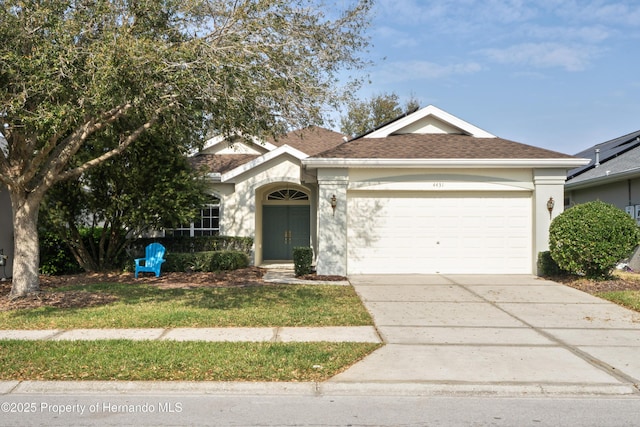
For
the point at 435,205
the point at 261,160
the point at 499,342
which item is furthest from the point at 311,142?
the point at 499,342

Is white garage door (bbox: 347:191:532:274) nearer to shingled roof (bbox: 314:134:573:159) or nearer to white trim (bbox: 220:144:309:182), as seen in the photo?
shingled roof (bbox: 314:134:573:159)

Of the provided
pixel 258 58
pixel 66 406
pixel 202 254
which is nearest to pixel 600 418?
pixel 66 406

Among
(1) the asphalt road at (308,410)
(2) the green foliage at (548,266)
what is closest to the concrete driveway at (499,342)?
(1) the asphalt road at (308,410)

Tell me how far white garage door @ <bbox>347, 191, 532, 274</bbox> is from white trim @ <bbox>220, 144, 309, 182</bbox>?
3.42m

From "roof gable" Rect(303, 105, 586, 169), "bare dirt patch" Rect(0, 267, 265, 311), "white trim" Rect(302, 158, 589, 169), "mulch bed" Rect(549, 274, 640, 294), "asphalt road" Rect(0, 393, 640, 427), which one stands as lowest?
"asphalt road" Rect(0, 393, 640, 427)

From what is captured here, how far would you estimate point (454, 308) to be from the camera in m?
9.62

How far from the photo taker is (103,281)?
13344mm

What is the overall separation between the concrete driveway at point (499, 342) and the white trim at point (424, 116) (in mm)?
5817

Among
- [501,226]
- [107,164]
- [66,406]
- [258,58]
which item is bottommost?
[66,406]

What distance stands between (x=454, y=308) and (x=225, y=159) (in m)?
11.7

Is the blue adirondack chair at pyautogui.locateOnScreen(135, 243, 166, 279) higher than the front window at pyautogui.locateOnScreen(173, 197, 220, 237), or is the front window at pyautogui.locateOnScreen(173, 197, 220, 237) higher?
the front window at pyautogui.locateOnScreen(173, 197, 220, 237)

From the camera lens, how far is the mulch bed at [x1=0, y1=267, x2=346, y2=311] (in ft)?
32.5

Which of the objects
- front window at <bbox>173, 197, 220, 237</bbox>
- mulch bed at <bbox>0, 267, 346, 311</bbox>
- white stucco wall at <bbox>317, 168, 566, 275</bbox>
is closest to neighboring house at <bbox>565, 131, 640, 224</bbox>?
white stucco wall at <bbox>317, 168, 566, 275</bbox>

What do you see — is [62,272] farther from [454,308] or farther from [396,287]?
[454,308]
